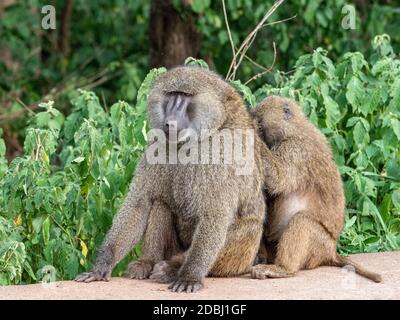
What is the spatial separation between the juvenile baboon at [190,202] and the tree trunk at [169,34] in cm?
412

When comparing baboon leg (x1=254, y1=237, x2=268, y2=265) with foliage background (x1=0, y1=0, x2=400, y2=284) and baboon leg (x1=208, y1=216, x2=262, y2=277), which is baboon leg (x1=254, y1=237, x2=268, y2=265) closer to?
baboon leg (x1=208, y1=216, x2=262, y2=277)

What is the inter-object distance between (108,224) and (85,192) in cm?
27

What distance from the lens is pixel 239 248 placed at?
17.5 ft

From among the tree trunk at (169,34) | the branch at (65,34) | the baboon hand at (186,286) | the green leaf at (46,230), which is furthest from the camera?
the branch at (65,34)

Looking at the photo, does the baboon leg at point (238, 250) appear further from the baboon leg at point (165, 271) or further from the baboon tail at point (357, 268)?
the baboon tail at point (357, 268)

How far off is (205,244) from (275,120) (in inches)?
35.8

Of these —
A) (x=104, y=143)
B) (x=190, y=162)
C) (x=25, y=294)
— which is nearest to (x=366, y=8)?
(x=104, y=143)

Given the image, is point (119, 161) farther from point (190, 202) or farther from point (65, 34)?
point (65, 34)

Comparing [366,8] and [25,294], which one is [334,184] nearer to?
[25,294]

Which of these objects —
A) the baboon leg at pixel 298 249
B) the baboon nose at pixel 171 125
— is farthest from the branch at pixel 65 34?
the baboon nose at pixel 171 125

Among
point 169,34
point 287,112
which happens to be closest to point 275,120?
point 287,112

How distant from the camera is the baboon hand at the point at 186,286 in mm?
4961

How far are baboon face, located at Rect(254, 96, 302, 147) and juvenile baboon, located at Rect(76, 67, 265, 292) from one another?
0.60ft

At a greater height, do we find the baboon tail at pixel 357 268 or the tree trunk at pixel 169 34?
the tree trunk at pixel 169 34
